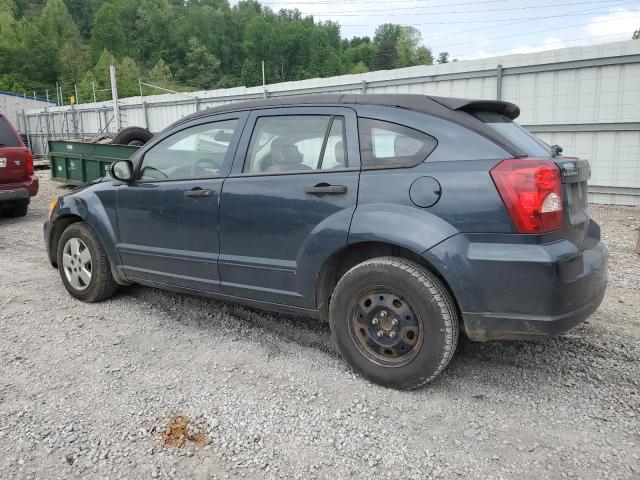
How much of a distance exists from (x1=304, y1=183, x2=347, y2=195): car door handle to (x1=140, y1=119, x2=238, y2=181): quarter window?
845 mm

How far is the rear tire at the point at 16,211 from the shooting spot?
902 centimetres

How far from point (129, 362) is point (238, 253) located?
102 centimetres

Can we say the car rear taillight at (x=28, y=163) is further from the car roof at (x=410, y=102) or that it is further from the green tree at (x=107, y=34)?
the green tree at (x=107, y=34)

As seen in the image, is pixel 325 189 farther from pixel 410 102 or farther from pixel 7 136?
pixel 7 136

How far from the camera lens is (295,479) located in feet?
7.34

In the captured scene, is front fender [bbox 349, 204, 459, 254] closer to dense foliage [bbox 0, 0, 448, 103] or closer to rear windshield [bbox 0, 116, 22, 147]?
rear windshield [bbox 0, 116, 22, 147]

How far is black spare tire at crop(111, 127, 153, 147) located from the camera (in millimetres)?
11219

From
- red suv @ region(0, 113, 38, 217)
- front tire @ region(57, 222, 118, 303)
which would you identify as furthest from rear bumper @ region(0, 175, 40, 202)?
front tire @ region(57, 222, 118, 303)

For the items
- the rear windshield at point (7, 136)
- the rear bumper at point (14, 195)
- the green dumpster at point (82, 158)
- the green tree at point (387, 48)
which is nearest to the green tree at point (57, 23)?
the green tree at point (387, 48)

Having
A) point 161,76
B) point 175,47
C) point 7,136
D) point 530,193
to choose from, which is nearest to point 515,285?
point 530,193

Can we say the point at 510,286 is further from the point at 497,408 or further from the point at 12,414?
the point at 12,414

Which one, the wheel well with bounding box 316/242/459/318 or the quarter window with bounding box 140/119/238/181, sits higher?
the quarter window with bounding box 140/119/238/181

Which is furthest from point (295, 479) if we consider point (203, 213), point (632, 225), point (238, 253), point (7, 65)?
point (7, 65)

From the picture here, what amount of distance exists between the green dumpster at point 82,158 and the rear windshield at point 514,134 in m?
8.72
